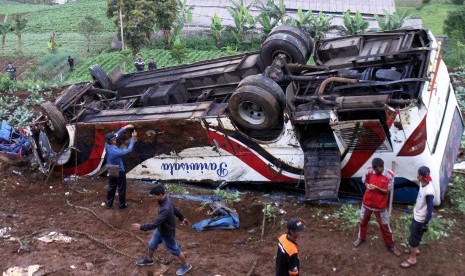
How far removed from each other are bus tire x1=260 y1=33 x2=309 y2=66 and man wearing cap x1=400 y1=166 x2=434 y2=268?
3.60m

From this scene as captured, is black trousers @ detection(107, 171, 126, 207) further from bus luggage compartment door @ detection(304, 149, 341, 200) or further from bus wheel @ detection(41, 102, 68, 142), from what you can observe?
bus luggage compartment door @ detection(304, 149, 341, 200)

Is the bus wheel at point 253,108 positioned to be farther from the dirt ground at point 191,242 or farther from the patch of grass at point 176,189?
the patch of grass at point 176,189

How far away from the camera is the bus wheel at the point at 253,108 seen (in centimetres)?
716

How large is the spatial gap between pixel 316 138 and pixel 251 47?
1780 centimetres

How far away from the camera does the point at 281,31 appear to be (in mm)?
8883

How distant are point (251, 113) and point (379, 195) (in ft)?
7.62

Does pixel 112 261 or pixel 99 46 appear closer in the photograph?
pixel 112 261

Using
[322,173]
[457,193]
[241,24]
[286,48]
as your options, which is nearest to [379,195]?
[322,173]

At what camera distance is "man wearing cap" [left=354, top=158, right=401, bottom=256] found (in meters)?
5.68

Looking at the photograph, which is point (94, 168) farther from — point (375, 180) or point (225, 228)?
point (375, 180)

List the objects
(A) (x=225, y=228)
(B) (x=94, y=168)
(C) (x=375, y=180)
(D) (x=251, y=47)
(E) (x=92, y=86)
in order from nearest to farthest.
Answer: (C) (x=375, y=180)
(A) (x=225, y=228)
(B) (x=94, y=168)
(E) (x=92, y=86)
(D) (x=251, y=47)

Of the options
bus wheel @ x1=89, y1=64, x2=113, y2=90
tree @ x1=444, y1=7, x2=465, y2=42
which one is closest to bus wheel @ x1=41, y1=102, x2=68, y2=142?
bus wheel @ x1=89, y1=64, x2=113, y2=90

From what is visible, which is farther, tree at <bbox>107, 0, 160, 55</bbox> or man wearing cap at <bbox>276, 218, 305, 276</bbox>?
tree at <bbox>107, 0, 160, 55</bbox>

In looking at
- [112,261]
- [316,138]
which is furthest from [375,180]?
[112,261]
